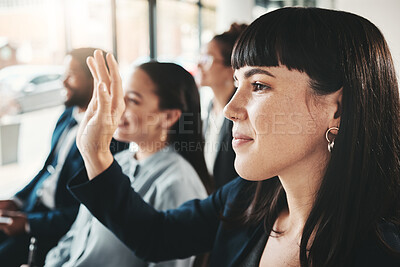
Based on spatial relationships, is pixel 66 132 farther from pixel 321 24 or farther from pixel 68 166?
pixel 321 24

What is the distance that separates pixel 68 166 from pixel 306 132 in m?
1.29

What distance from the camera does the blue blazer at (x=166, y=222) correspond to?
104 cm

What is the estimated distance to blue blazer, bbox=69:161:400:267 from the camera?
1.04 m

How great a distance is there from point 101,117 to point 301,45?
0.54m

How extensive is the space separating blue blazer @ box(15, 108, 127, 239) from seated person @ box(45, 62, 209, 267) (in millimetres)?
91

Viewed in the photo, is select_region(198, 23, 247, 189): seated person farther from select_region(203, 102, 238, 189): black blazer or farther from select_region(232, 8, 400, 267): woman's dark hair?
select_region(232, 8, 400, 267): woman's dark hair

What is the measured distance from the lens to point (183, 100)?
1741mm

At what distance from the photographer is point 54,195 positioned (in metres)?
1.82

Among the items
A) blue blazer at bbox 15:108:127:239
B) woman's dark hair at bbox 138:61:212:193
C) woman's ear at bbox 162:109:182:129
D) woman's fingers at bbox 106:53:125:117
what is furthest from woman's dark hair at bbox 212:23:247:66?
woman's fingers at bbox 106:53:125:117

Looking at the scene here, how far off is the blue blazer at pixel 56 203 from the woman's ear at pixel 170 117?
238 mm

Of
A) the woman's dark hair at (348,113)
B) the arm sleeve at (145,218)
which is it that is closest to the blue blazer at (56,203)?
the arm sleeve at (145,218)

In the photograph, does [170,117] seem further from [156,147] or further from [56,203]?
[56,203]

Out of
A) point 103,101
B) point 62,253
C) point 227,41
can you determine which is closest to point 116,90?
point 103,101

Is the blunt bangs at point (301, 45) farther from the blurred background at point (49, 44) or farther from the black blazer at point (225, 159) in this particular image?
the blurred background at point (49, 44)
